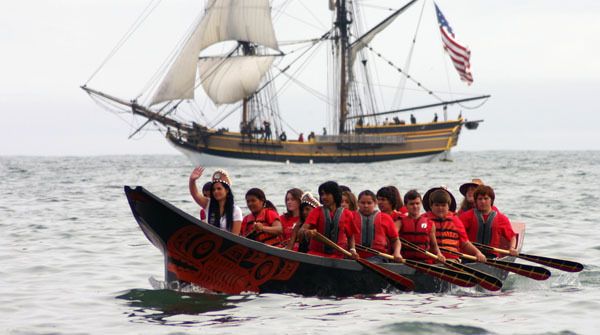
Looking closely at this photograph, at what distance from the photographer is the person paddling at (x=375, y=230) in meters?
12.9

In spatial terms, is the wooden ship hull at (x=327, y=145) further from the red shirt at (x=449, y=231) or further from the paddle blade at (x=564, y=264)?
the red shirt at (x=449, y=231)

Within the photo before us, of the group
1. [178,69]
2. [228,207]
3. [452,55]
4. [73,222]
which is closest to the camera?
[228,207]

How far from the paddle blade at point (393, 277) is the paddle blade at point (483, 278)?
679 millimetres

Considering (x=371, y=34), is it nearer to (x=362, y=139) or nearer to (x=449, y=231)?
(x=362, y=139)

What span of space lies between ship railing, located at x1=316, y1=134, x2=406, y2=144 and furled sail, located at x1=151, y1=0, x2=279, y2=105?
8.99 metres

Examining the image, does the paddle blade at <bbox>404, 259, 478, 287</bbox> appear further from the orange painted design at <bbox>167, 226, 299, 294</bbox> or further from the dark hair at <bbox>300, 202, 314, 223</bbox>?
the orange painted design at <bbox>167, 226, 299, 294</bbox>

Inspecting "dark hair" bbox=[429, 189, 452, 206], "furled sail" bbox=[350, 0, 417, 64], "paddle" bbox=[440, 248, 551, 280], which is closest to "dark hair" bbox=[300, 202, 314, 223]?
"dark hair" bbox=[429, 189, 452, 206]

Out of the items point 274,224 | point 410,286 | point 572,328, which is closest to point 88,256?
point 274,224

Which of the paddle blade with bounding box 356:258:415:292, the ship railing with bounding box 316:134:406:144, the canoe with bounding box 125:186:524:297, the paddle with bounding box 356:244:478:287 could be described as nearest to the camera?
the canoe with bounding box 125:186:524:297

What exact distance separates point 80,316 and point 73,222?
15.5 metres

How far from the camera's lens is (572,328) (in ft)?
36.6

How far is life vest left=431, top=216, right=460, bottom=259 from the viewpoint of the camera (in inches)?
546

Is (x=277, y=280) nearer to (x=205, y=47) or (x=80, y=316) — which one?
(x=80, y=316)

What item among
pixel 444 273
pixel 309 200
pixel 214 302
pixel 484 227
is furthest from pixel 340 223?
pixel 484 227
